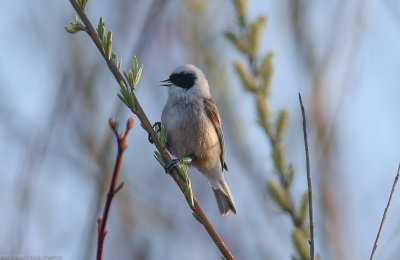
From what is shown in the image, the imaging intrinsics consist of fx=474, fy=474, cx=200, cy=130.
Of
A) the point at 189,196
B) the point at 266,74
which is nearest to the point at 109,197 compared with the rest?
the point at 189,196

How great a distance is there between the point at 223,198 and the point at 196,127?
2.71ft

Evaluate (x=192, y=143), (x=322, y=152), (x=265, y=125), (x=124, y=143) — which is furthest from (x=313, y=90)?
(x=124, y=143)

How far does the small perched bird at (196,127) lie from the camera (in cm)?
421

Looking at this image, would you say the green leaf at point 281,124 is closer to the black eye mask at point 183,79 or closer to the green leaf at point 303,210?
the green leaf at point 303,210

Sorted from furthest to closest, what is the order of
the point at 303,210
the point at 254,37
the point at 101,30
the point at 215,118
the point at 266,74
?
1. the point at 215,118
2. the point at 254,37
3. the point at 266,74
4. the point at 303,210
5. the point at 101,30

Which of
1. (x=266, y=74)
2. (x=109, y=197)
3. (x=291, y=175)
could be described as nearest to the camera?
(x=109, y=197)

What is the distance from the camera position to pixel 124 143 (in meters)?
1.26

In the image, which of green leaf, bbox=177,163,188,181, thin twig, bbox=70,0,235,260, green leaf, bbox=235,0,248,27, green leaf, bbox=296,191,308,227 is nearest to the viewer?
thin twig, bbox=70,0,235,260

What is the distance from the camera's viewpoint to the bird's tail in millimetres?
4480

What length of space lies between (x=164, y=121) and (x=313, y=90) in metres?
1.41

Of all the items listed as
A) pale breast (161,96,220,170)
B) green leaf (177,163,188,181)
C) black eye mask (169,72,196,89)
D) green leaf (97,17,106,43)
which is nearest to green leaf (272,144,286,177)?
green leaf (177,163,188,181)

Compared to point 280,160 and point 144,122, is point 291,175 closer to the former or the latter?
point 280,160

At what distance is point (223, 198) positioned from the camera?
4.65 meters

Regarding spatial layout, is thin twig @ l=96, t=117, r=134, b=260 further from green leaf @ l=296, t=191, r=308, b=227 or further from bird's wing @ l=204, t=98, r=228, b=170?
bird's wing @ l=204, t=98, r=228, b=170
